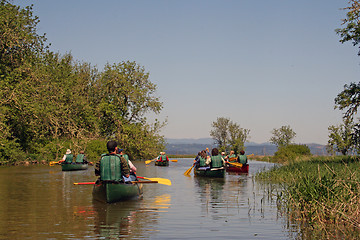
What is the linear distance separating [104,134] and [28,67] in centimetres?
2230

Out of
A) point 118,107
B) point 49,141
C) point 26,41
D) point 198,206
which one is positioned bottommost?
point 198,206

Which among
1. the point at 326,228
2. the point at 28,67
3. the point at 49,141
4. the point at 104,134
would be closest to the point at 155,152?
the point at 104,134

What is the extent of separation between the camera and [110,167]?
15562 mm

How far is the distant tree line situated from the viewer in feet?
141

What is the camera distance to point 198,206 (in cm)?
1645

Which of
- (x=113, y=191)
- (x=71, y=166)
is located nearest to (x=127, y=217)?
(x=113, y=191)

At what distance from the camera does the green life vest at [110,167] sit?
1556 cm

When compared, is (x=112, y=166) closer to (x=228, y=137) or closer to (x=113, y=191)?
(x=113, y=191)

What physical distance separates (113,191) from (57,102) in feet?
117

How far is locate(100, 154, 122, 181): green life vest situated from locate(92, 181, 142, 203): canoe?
203mm

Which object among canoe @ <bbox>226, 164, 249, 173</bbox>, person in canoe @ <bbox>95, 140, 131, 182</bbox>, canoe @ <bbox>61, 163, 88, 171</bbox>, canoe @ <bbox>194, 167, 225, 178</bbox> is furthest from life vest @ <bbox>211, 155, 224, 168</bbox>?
canoe @ <bbox>61, 163, 88, 171</bbox>

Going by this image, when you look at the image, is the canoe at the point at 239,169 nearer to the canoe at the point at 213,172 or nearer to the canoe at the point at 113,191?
the canoe at the point at 213,172

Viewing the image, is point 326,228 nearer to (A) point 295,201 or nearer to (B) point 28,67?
(A) point 295,201

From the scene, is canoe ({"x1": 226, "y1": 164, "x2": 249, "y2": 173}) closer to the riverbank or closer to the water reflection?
the water reflection
